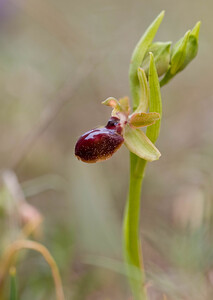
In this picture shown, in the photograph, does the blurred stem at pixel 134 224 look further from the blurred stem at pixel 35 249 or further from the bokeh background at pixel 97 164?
the blurred stem at pixel 35 249

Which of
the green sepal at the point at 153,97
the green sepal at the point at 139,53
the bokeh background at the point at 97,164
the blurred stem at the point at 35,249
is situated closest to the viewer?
the green sepal at the point at 153,97

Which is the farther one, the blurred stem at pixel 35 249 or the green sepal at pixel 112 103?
the blurred stem at pixel 35 249

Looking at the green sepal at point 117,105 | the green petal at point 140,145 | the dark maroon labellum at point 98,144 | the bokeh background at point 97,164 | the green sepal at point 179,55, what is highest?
the green sepal at point 179,55

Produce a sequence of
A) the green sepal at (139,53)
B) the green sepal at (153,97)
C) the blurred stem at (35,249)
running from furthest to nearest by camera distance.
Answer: the blurred stem at (35,249)
the green sepal at (139,53)
the green sepal at (153,97)

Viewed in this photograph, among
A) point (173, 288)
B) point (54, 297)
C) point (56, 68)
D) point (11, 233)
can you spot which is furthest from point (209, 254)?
point (56, 68)

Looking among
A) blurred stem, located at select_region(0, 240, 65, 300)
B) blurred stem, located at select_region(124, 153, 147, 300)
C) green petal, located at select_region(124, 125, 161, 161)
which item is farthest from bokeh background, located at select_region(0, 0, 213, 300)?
green petal, located at select_region(124, 125, 161, 161)

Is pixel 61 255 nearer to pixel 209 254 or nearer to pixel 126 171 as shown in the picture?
pixel 209 254

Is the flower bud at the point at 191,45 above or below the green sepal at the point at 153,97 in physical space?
above

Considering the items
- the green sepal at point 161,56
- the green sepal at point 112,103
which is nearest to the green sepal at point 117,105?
the green sepal at point 112,103
